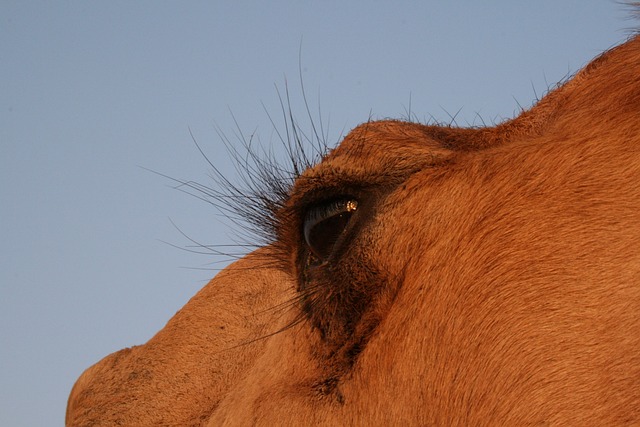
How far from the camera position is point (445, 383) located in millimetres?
2668

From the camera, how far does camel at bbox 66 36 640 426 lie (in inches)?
91.0

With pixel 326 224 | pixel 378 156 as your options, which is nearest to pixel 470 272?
pixel 378 156

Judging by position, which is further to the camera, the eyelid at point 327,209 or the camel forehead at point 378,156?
the eyelid at point 327,209

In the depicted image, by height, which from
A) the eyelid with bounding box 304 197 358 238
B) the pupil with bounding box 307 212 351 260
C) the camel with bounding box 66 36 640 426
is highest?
the eyelid with bounding box 304 197 358 238

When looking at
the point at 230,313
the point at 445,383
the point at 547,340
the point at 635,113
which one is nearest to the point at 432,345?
the point at 445,383

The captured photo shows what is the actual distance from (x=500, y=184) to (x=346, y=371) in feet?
2.77

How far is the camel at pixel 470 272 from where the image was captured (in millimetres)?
2311

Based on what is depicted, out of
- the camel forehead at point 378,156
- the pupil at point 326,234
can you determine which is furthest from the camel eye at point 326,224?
the camel forehead at point 378,156

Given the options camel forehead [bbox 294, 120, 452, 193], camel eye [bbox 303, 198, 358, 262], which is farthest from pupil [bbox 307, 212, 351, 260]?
camel forehead [bbox 294, 120, 452, 193]

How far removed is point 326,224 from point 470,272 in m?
0.71

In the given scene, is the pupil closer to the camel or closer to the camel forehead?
the camel

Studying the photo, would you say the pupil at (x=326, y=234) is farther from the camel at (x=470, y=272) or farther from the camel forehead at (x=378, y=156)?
the camel forehead at (x=378, y=156)

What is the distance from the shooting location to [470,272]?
2697mm

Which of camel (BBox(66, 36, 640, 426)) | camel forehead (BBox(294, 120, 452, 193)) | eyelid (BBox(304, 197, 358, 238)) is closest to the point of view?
camel (BBox(66, 36, 640, 426))
